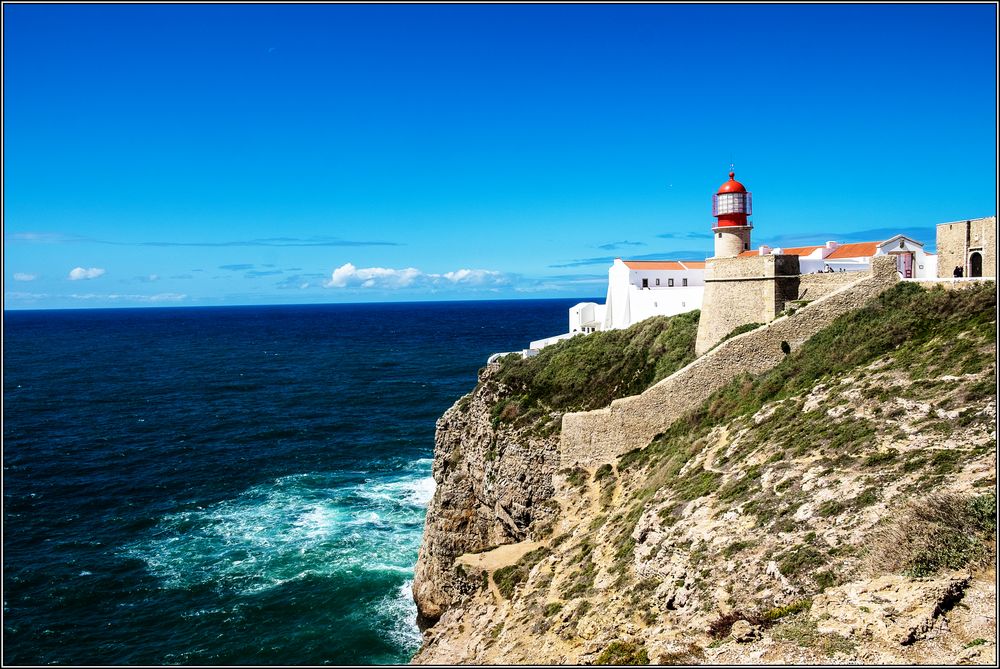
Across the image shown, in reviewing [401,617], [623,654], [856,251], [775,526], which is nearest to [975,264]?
[856,251]

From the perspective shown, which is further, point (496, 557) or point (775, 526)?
point (496, 557)

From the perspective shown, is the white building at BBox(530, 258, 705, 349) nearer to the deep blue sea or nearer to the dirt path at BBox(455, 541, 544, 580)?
the deep blue sea

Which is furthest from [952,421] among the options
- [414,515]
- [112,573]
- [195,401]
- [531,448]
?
[195,401]

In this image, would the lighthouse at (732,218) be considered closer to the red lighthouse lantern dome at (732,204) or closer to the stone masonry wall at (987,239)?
the red lighthouse lantern dome at (732,204)

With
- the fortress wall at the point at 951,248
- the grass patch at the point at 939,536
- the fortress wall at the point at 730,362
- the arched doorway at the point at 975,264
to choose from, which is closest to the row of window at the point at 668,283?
the fortress wall at the point at 951,248

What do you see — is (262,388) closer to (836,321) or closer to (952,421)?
(836,321)

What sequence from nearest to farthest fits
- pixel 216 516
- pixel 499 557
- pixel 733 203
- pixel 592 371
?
pixel 499 557 < pixel 592 371 < pixel 733 203 < pixel 216 516

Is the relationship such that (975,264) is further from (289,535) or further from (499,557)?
(289,535)

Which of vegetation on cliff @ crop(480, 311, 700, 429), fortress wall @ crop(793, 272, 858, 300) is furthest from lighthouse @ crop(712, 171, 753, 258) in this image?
fortress wall @ crop(793, 272, 858, 300)
